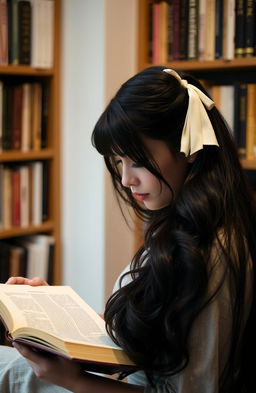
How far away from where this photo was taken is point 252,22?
1.72m

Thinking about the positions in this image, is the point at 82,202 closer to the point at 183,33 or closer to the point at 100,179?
the point at 100,179

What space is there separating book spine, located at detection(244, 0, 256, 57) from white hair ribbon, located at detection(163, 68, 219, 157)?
756 millimetres

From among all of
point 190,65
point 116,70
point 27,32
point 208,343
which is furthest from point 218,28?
point 208,343

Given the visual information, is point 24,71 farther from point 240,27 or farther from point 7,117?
point 240,27

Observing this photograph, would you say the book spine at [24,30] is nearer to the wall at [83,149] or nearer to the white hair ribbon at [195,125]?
the wall at [83,149]

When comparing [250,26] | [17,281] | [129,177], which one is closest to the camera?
[129,177]

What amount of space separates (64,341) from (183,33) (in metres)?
1.26

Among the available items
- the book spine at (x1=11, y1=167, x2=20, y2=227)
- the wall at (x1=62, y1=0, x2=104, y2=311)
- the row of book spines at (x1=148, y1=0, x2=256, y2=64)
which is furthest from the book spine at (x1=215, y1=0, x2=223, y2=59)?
the book spine at (x1=11, y1=167, x2=20, y2=227)

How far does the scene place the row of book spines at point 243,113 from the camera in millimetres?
1762

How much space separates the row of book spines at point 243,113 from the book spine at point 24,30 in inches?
28.8

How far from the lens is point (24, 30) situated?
2043 millimetres

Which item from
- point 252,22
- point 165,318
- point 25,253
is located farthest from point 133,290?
point 25,253

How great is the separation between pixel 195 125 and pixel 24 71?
47.9 inches

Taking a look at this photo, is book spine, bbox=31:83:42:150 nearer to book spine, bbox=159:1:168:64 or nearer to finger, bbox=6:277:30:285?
book spine, bbox=159:1:168:64
